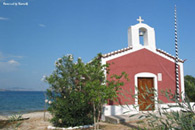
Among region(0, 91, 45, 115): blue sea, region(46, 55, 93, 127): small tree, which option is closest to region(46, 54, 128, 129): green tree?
region(46, 55, 93, 127): small tree

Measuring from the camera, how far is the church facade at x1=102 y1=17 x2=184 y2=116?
886cm

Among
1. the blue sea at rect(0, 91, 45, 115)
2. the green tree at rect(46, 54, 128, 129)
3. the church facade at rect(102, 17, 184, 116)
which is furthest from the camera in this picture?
the blue sea at rect(0, 91, 45, 115)

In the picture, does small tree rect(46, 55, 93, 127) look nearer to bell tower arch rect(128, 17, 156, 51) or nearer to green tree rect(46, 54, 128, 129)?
green tree rect(46, 54, 128, 129)

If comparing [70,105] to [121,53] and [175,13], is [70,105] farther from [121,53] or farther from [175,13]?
[175,13]

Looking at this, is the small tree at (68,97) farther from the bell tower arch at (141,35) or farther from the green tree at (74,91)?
the bell tower arch at (141,35)

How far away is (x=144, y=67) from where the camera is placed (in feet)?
31.0

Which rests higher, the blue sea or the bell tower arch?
the bell tower arch

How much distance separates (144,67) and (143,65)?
0.39 ft

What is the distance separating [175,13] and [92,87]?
7.29 metres

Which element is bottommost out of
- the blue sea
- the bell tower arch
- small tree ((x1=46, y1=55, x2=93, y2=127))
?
the blue sea

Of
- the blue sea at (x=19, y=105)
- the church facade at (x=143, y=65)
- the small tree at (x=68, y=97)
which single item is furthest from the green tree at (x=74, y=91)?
the blue sea at (x=19, y=105)

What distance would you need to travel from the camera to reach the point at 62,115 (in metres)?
6.50

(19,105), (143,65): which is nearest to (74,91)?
(143,65)

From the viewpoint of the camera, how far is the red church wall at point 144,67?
8.90 metres
